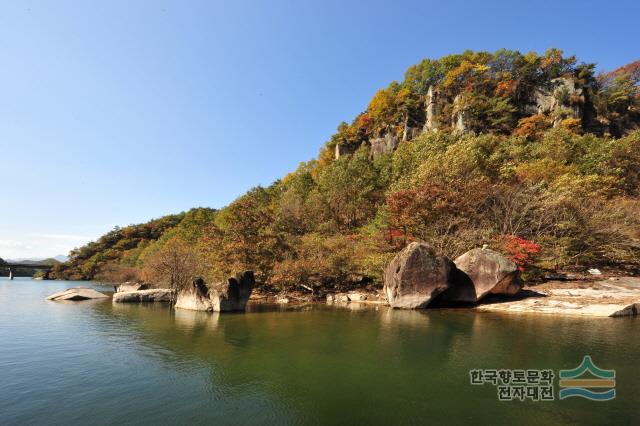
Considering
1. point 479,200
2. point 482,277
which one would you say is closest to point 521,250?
point 482,277

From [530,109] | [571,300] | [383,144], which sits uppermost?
[530,109]

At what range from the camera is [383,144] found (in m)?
65.9

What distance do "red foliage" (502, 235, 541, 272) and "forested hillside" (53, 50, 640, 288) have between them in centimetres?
8

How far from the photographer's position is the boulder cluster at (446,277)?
20.7 m

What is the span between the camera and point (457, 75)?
207 feet

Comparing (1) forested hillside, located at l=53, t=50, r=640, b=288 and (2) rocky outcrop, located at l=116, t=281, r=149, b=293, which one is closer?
(1) forested hillside, located at l=53, t=50, r=640, b=288

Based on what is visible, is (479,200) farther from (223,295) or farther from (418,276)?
(223,295)

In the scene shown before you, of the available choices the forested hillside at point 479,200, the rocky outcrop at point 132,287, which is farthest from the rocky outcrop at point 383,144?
the rocky outcrop at point 132,287

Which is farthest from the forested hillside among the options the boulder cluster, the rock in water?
the rock in water

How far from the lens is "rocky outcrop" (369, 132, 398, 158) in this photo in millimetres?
64375

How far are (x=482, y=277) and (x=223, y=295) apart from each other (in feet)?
58.3

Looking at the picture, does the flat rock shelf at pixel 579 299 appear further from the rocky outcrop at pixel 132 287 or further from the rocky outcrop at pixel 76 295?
the rocky outcrop at pixel 76 295

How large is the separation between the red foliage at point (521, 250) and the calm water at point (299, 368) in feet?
21.8

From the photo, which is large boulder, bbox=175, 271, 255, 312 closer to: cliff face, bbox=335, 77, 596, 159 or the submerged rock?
the submerged rock
